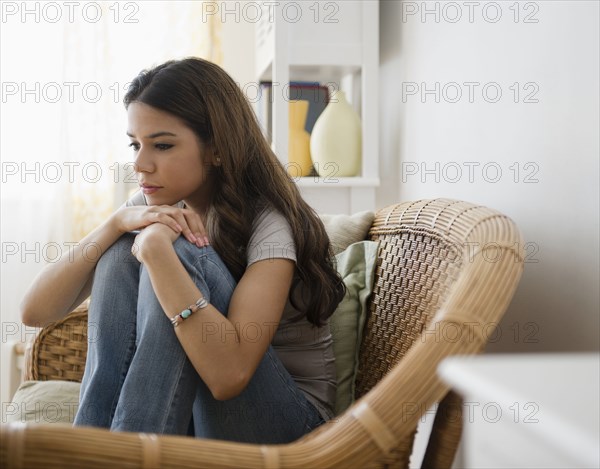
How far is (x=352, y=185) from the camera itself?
6.97ft

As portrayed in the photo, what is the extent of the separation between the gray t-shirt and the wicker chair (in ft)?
0.29

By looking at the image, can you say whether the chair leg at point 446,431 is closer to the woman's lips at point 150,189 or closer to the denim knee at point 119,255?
the denim knee at point 119,255

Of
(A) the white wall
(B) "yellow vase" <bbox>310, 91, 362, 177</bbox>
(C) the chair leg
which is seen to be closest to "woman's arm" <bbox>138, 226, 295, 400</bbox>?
(C) the chair leg

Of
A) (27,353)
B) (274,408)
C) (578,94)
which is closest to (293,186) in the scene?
(274,408)

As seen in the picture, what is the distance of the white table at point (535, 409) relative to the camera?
469 millimetres

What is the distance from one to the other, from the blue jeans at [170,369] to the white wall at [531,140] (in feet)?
1.44

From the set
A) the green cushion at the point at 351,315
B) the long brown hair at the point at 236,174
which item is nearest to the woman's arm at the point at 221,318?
the long brown hair at the point at 236,174

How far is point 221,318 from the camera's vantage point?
1187 mm

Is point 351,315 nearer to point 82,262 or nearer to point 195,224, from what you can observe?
point 195,224

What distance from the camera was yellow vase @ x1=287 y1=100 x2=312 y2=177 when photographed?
7.14 feet

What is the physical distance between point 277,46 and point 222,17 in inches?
32.1

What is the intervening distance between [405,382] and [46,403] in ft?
2.94

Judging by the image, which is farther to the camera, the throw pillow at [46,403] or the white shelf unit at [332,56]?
the white shelf unit at [332,56]

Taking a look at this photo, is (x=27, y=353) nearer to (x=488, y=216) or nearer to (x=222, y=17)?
(x=488, y=216)
